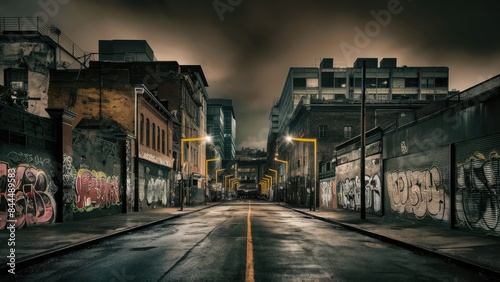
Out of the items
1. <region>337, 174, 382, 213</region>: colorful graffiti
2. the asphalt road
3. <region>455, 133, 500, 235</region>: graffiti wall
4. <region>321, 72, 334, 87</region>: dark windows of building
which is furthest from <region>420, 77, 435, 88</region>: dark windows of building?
the asphalt road

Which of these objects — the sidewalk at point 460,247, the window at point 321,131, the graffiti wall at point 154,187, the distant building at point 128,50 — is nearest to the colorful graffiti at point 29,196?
the graffiti wall at point 154,187

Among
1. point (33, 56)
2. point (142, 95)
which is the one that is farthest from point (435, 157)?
point (33, 56)

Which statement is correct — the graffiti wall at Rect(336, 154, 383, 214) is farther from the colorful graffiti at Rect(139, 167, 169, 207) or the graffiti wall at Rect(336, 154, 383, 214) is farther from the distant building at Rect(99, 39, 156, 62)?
the distant building at Rect(99, 39, 156, 62)

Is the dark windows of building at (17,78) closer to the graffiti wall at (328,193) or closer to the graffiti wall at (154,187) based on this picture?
the graffiti wall at (154,187)

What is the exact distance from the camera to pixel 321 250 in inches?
416

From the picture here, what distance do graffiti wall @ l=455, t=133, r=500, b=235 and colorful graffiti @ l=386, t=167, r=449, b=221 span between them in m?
1.27

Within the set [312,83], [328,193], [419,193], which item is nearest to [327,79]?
[312,83]

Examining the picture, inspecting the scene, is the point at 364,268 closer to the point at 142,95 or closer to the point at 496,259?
the point at 496,259

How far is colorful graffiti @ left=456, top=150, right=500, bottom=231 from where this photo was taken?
13.4 metres

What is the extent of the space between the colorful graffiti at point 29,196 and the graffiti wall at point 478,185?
16813mm

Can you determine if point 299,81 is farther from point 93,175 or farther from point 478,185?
point 478,185

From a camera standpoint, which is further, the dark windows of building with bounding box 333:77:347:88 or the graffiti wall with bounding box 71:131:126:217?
the dark windows of building with bounding box 333:77:347:88

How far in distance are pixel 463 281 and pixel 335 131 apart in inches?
1742

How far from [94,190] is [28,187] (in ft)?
22.1
